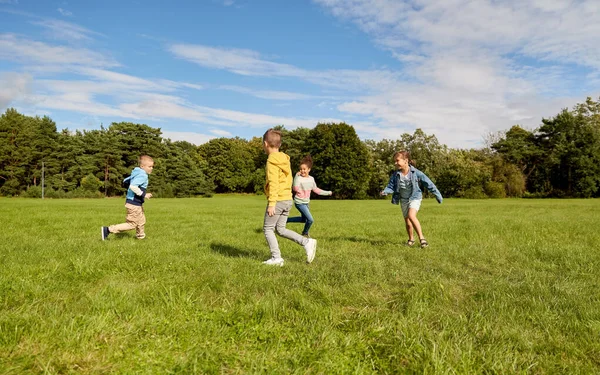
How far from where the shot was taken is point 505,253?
739 cm

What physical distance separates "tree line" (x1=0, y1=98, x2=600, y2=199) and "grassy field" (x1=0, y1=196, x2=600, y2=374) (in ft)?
171

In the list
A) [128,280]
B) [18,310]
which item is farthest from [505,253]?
[18,310]

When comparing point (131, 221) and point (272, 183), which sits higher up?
point (272, 183)

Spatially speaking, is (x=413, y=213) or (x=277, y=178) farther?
(x=413, y=213)

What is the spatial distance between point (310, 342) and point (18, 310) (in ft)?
9.20

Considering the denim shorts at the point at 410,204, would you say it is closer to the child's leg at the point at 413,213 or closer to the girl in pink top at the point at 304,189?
the child's leg at the point at 413,213

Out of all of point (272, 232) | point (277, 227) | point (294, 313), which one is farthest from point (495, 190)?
point (294, 313)

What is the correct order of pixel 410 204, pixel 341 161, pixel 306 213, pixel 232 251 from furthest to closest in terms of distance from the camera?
pixel 341 161
pixel 306 213
pixel 410 204
pixel 232 251

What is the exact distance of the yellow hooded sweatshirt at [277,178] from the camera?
604 centimetres

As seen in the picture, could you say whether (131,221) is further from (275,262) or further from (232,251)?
(275,262)

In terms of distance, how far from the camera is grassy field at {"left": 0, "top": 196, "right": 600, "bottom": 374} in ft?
9.00

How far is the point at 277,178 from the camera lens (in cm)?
616

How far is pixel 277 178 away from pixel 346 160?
177 feet

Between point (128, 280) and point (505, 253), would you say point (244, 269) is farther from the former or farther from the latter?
point (505, 253)
